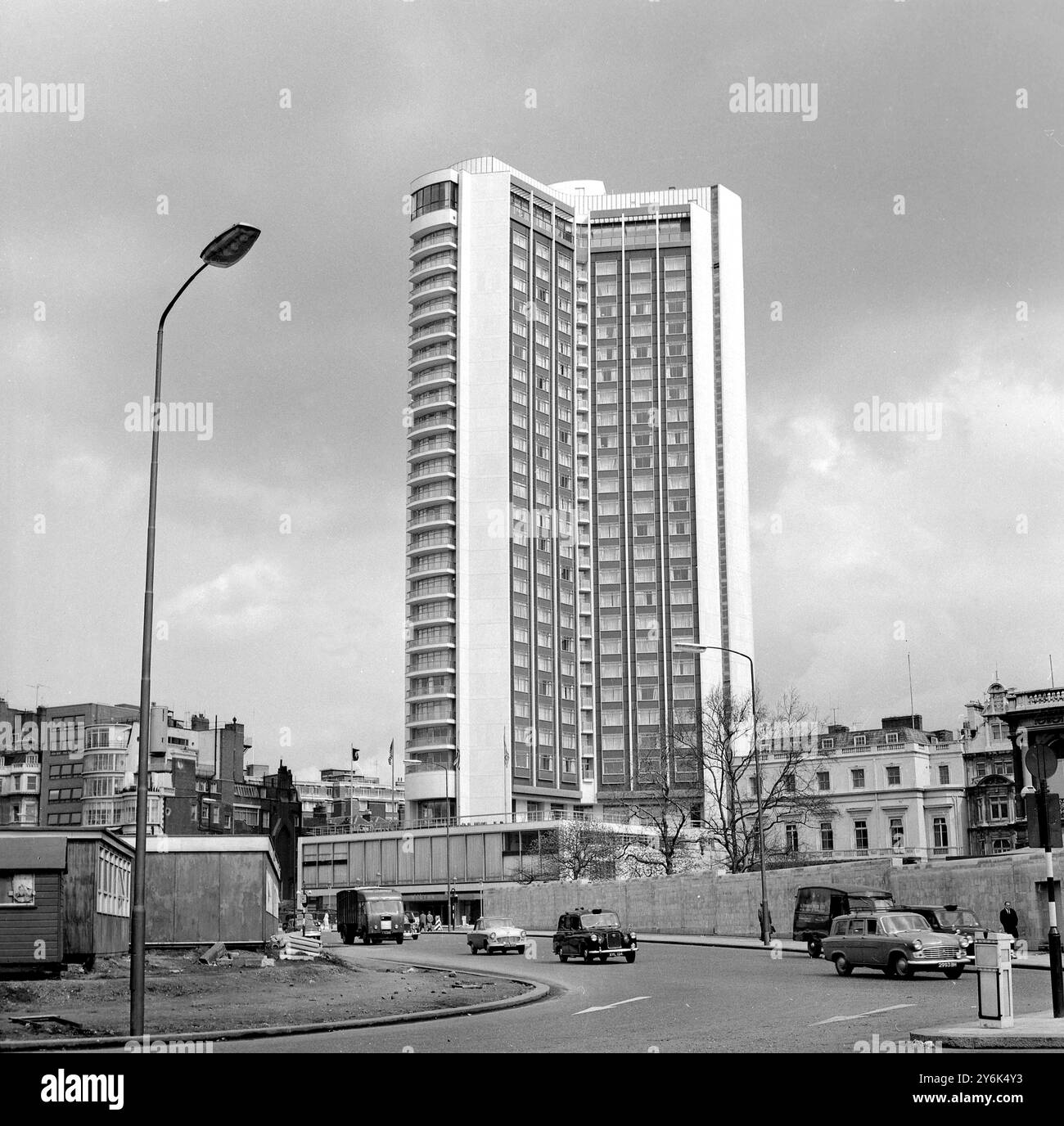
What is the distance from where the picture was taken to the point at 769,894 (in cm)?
6353

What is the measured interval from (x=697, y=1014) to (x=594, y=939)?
2001 cm

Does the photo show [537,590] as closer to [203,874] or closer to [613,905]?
[613,905]

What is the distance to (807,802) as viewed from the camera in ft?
296

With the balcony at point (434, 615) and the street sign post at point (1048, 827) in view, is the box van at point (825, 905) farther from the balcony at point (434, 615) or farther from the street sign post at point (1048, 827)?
the balcony at point (434, 615)

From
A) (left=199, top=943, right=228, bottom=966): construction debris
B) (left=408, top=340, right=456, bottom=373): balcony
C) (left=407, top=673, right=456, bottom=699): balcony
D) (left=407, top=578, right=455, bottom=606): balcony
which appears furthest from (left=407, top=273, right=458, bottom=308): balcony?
(left=199, top=943, right=228, bottom=966): construction debris

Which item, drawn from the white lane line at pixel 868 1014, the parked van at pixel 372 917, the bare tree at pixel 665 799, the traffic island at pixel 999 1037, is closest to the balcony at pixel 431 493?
the bare tree at pixel 665 799

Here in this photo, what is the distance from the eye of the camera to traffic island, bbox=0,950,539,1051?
21.5 m

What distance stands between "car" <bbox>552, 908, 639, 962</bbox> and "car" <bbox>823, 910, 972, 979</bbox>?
955cm

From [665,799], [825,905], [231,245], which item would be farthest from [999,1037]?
[665,799]

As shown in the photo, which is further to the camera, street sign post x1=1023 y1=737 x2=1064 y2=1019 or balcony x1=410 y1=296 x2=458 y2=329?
balcony x1=410 y1=296 x2=458 y2=329

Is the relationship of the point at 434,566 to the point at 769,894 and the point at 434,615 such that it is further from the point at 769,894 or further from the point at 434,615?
Result: the point at 769,894

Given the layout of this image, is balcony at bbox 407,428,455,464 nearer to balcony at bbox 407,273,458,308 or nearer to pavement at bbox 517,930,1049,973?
balcony at bbox 407,273,458,308

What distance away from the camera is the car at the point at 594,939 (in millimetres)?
44625
